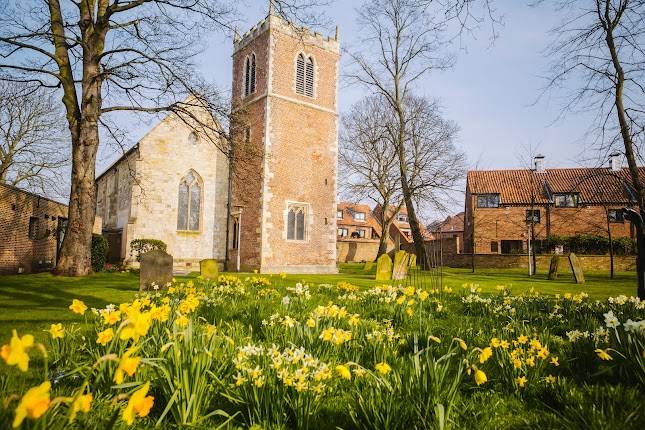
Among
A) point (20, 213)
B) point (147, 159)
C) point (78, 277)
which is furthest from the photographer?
point (147, 159)

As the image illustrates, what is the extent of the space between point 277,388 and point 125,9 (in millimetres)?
16576

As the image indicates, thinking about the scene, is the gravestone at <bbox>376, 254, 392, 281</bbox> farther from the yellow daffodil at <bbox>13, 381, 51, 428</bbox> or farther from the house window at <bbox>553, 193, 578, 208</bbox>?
the house window at <bbox>553, 193, 578, 208</bbox>

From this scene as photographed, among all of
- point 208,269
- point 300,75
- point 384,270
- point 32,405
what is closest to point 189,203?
point 300,75

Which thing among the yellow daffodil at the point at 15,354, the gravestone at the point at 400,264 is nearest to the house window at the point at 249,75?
the gravestone at the point at 400,264

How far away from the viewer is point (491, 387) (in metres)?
3.40

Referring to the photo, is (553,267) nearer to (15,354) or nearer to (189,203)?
(189,203)

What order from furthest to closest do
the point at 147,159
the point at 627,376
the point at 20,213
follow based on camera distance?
the point at 147,159, the point at 20,213, the point at 627,376

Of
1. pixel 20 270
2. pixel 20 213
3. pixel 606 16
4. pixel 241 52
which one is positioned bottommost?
pixel 20 270

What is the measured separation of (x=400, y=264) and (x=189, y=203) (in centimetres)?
1486

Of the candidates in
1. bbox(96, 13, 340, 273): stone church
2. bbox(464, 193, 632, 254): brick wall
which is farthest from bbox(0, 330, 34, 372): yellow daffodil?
bbox(464, 193, 632, 254): brick wall

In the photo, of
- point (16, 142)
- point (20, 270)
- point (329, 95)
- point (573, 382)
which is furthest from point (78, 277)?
point (16, 142)

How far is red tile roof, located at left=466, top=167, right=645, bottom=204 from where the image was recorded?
37.3 m

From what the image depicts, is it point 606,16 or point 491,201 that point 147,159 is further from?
point 491,201

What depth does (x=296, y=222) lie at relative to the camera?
2502cm
